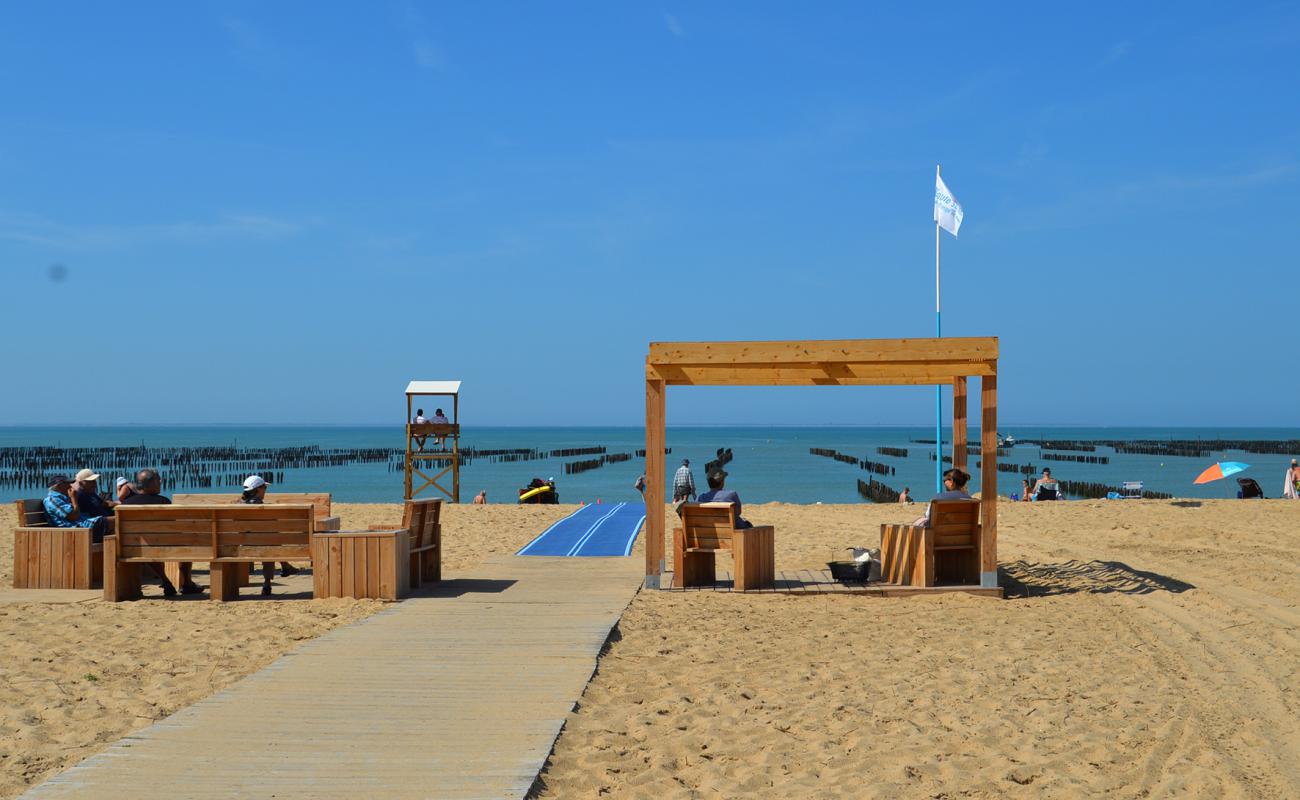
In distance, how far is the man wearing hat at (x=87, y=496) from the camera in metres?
10.0

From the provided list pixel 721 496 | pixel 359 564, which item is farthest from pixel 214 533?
pixel 721 496

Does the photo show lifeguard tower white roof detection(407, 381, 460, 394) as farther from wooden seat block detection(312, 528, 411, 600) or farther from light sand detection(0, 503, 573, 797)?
wooden seat block detection(312, 528, 411, 600)

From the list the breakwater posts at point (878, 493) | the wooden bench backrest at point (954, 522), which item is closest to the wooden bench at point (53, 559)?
the wooden bench backrest at point (954, 522)

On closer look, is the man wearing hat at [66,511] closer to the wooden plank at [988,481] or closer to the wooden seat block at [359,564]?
the wooden seat block at [359,564]

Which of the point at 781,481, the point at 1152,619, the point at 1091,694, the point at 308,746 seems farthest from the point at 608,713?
the point at 781,481

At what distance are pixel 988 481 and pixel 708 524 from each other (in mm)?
2523

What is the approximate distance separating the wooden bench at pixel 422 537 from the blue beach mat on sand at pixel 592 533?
3550 millimetres

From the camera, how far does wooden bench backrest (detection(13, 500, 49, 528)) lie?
1007cm

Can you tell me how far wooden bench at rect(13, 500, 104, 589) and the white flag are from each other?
1444cm

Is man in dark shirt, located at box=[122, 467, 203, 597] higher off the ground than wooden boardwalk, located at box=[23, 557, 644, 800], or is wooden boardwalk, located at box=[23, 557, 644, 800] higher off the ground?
man in dark shirt, located at box=[122, 467, 203, 597]

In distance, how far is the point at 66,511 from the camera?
10031 mm

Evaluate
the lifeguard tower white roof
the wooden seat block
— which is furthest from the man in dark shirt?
the lifeguard tower white roof

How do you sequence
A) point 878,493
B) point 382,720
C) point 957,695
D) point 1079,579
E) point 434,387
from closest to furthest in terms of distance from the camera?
point 382,720
point 957,695
point 1079,579
point 434,387
point 878,493

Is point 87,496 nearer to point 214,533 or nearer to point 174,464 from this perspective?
point 214,533
